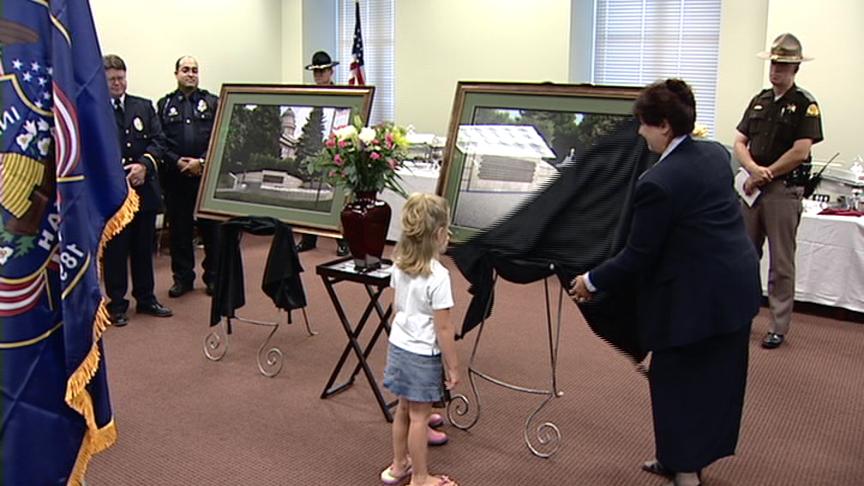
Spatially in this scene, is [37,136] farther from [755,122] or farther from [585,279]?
[755,122]

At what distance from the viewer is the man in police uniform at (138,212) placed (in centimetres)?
478

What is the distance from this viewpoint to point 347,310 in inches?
199

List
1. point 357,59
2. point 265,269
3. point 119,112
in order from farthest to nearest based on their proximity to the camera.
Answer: point 357,59, point 119,112, point 265,269

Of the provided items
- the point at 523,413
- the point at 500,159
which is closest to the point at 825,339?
the point at 523,413

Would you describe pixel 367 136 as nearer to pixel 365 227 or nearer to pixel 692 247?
pixel 365 227

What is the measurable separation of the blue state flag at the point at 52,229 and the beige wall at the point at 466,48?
552cm

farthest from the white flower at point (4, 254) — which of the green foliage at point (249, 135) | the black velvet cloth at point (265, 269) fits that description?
the green foliage at point (249, 135)

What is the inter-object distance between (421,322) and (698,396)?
932 mm

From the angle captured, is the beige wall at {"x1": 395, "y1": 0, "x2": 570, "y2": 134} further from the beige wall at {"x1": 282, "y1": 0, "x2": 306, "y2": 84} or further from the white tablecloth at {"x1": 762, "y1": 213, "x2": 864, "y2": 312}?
the white tablecloth at {"x1": 762, "y1": 213, "x2": 864, "y2": 312}

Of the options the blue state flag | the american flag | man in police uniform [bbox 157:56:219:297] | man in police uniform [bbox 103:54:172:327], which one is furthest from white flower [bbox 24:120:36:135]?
the american flag

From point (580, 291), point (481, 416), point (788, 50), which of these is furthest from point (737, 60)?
point (580, 291)

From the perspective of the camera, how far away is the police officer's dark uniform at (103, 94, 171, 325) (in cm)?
482

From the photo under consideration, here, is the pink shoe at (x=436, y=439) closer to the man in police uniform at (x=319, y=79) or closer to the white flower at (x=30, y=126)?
the white flower at (x=30, y=126)

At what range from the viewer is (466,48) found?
748cm
